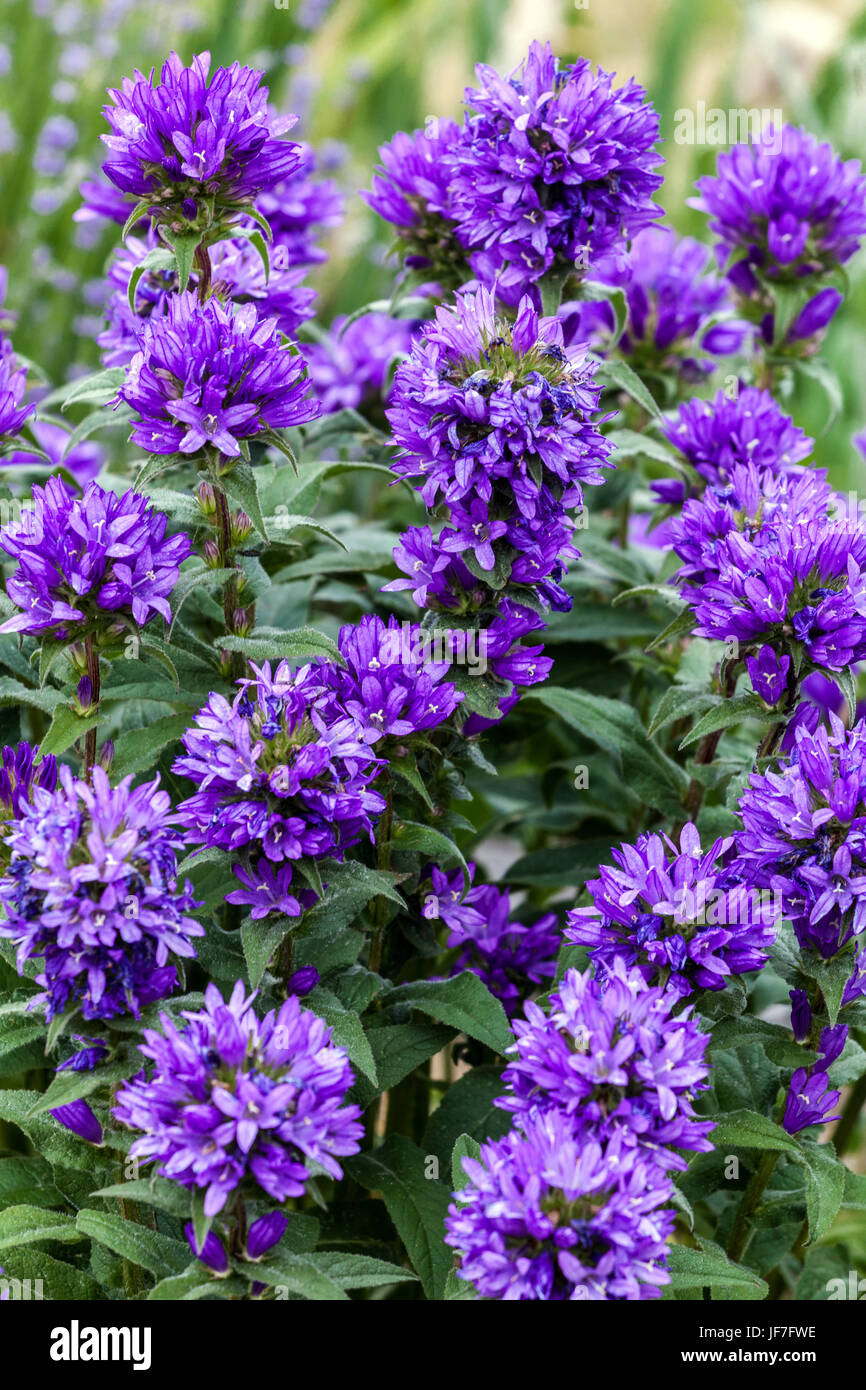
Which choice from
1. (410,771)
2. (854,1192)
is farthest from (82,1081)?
(854,1192)

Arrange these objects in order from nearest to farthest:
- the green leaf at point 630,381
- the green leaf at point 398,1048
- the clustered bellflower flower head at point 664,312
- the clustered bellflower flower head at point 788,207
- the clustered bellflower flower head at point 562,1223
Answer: the clustered bellflower flower head at point 562,1223
the green leaf at point 398,1048
the green leaf at point 630,381
the clustered bellflower flower head at point 788,207
the clustered bellflower flower head at point 664,312

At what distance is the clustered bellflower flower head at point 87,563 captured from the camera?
59.9 inches

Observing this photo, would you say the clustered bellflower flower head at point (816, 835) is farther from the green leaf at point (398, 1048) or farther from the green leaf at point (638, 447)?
the green leaf at point (638, 447)

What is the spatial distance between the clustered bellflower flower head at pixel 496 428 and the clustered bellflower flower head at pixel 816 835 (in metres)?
0.35

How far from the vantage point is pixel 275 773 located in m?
1.41

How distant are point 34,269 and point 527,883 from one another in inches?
121

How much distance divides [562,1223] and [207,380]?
892 millimetres

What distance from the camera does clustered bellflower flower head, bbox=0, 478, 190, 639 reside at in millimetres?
1521

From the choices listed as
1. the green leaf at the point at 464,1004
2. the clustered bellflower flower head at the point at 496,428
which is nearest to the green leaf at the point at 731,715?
the clustered bellflower flower head at the point at 496,428

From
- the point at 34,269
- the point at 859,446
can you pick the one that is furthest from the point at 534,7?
the point at 859,446

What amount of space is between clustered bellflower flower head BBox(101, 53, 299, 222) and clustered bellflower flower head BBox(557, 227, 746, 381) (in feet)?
2.47

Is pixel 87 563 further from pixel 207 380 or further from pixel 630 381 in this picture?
pixel 630 381
